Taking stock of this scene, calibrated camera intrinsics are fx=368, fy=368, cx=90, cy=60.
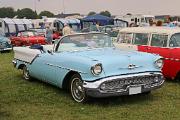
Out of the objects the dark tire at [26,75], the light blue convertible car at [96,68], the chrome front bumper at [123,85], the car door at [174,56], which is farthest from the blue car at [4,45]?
the chrome front bumper at [123,85]

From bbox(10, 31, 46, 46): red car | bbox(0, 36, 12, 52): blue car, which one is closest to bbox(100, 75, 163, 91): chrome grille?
bbox(0, 36, 12, 52): blue car

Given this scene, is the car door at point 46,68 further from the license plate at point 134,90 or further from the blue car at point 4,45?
the blue car at point 4,45

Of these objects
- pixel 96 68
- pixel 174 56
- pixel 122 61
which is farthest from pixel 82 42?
pixel 174 56

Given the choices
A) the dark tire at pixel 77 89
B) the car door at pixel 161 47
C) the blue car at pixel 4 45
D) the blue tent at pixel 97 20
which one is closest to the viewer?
the dark tire at pixel 77 89

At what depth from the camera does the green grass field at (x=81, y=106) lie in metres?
6.09

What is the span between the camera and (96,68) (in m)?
6.46

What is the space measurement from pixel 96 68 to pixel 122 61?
551 millimetres

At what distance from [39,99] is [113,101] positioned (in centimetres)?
150

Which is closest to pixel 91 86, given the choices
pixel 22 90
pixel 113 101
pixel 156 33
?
pixel 113 101

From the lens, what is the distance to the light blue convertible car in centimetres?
646

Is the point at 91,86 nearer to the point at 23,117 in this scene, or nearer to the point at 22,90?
the point at 23,117

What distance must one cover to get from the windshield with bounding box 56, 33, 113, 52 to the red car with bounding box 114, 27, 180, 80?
156cm

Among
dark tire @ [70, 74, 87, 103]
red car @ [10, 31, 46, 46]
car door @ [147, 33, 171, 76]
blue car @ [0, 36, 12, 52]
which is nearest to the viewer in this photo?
dark tire @ [70, 74, 87, 103]

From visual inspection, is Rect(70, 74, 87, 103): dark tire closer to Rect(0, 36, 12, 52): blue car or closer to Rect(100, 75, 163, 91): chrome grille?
Rect(100, 75, 163, 91): chrome grille
